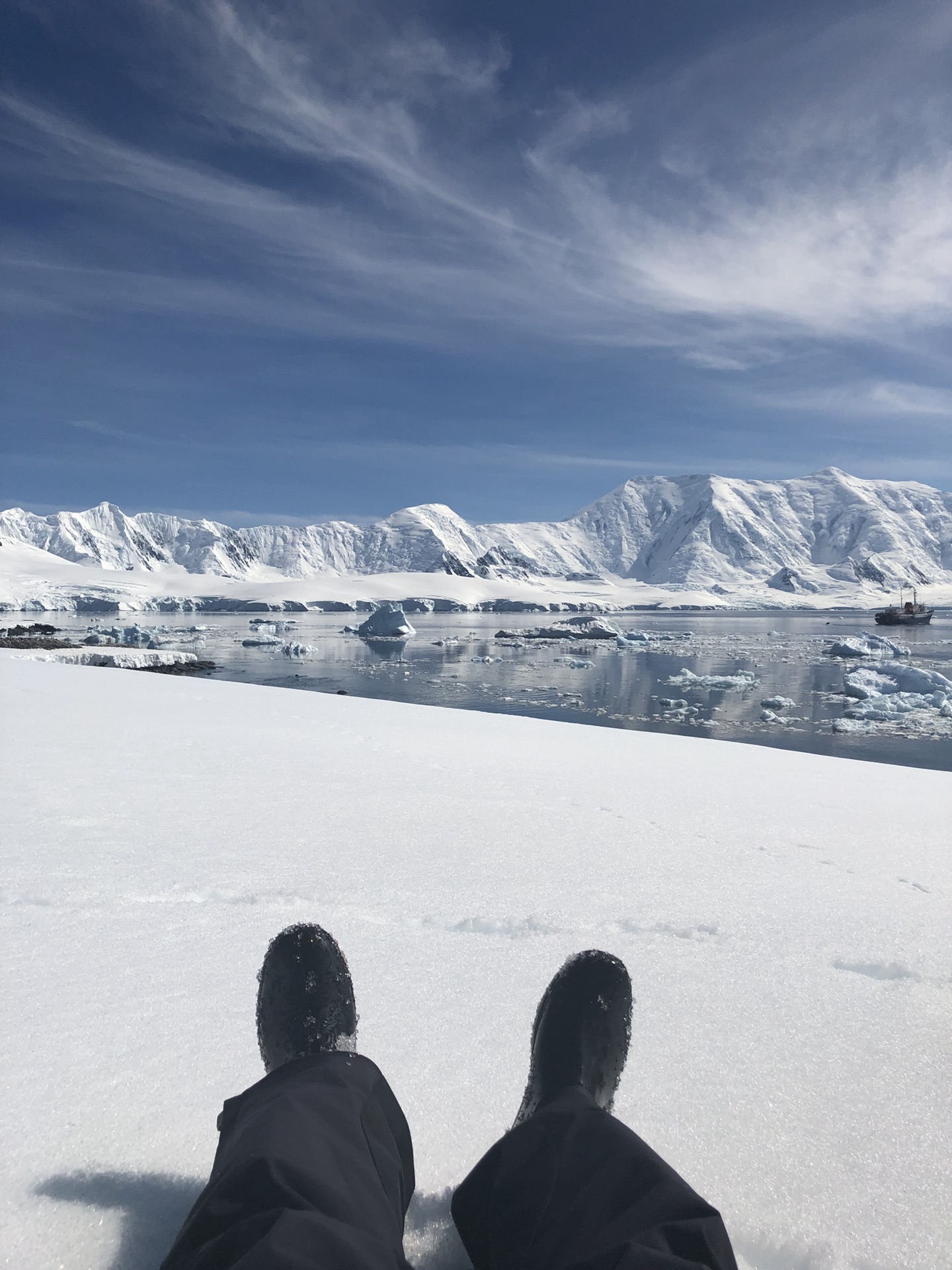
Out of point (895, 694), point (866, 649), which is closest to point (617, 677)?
point (895, 694)

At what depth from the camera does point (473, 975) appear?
1525mm

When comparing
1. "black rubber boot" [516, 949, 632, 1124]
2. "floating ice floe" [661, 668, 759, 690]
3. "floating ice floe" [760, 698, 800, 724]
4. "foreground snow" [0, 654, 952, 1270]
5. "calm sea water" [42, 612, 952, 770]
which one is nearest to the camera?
"foreground snow" [0, 654, 952, 1270]

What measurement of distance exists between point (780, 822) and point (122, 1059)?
8.72 ft

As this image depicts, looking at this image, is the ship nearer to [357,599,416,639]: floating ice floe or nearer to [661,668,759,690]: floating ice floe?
[357,599,416,639]: floating ice floe

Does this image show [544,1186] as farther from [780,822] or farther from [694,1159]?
[780,822]

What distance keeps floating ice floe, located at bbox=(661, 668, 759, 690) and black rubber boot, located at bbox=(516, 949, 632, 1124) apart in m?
13.9

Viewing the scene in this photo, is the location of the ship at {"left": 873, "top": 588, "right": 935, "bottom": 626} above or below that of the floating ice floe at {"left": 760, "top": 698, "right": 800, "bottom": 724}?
above

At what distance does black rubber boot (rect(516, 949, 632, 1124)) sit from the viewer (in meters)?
1.20

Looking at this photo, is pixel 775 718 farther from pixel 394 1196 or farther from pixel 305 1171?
pixel 305 1171

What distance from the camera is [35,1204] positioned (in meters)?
0.91

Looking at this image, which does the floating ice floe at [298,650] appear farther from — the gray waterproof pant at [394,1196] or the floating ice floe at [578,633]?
the gray waterproof pant at [394,1196]

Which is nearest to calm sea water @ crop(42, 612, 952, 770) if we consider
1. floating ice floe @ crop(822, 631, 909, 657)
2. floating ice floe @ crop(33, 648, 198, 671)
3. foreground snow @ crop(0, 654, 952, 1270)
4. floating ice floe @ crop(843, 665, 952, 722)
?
floating ice floe @ crop(843, 665, 952, 722)

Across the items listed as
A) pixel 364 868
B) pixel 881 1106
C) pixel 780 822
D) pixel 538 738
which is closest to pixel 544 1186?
pixel 881 1106

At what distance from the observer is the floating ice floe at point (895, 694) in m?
10.8
